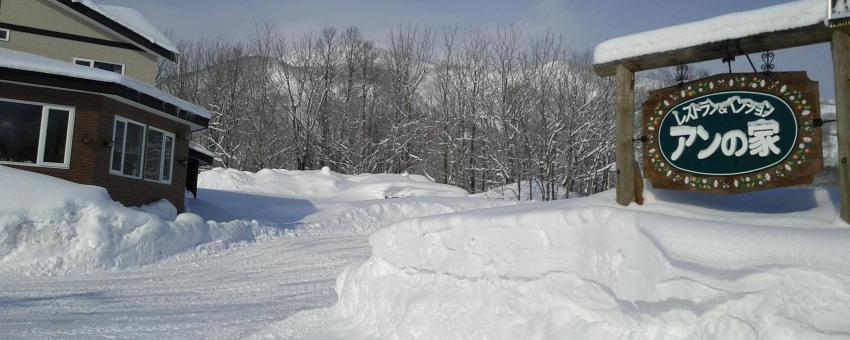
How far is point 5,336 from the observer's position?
5891 mm

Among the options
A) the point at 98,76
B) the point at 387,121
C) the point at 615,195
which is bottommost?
the point at 615,195

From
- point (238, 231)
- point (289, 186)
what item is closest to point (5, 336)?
point (238, 231)

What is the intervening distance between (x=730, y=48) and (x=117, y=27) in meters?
18.2

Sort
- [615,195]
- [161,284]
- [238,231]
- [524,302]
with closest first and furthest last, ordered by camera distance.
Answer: [524,302]
[615,195]
[161,284]
[238,231]

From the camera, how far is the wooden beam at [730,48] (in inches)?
166

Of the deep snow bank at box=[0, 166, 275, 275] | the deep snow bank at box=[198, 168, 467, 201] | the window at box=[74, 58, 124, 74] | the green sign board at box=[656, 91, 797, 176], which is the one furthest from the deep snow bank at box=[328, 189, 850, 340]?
the deep snow bank at box=[198, 168, 467, 201]

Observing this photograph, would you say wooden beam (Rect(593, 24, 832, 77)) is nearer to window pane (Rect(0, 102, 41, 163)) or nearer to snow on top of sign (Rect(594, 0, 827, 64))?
snow on top of sign (Rect(594, 0, 827, 64))

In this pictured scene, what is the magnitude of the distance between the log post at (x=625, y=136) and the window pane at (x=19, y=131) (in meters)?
12.7

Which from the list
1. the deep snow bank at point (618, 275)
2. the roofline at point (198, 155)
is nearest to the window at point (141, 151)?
the roofline at point (198, 155)

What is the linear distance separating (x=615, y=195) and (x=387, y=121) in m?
35.0

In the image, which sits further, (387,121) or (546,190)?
(387,121)

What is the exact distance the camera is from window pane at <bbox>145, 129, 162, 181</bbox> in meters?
15.0

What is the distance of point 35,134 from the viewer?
42.0 feet

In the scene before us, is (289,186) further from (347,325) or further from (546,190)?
(347,325)
